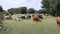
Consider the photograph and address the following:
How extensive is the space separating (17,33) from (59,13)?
37.7 m

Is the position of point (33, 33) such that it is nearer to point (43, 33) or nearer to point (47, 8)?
point (43, 33)

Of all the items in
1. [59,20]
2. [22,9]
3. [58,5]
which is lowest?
[22,9]

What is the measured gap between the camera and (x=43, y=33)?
25.5ft

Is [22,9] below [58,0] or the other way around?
below

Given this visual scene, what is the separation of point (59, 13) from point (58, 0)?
10.0ft

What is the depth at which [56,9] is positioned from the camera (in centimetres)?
4459

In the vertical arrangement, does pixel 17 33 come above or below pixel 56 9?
above

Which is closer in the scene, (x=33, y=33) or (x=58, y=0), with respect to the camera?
(x=33, y=33)

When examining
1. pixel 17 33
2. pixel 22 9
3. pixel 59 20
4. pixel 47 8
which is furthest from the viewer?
pixel 22 9

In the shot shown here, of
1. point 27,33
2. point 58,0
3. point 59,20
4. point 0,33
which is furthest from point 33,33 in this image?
point 58,0

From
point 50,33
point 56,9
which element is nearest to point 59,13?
point 56,9

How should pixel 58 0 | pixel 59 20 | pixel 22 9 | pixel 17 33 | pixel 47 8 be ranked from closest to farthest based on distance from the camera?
1. pixel 17 33
2. pixel 59 20
3. pixel 58 0
4. pixel 47 8
5. pixel 22 9

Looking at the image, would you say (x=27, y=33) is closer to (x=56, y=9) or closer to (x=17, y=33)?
(x=17, y=33)

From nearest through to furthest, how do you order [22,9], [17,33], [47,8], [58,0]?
[17,33] < [58,0] < [47,8] < [22,9]
